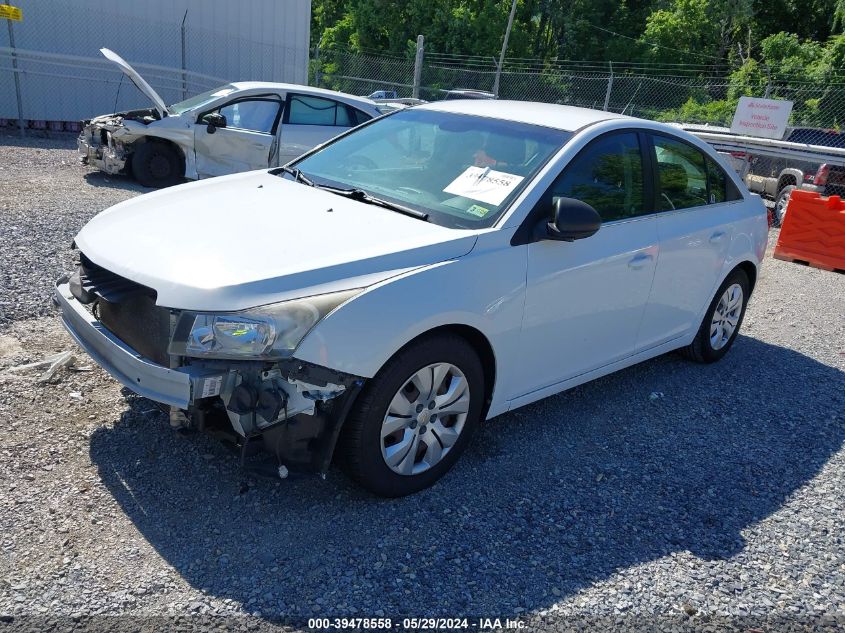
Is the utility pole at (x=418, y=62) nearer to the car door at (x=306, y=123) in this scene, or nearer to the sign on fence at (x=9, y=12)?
the car door at (x=306, y=123)

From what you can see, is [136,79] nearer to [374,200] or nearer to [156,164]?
[156,164]

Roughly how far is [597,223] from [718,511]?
159cm

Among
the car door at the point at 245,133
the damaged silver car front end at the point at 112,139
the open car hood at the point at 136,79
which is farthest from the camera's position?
the damaged silver car front end at the point at 112,139

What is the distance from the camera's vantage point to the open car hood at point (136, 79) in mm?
8406

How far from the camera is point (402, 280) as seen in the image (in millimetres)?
3131

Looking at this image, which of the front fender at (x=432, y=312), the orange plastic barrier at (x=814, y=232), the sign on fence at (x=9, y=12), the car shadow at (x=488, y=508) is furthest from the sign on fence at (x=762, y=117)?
the sign on fence at (x=9, y=12)

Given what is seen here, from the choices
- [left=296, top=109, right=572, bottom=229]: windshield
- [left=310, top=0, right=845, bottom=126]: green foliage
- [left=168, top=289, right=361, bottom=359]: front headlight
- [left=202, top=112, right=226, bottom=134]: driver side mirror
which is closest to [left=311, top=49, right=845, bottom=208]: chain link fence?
[left=310, top=0, right=845, bottom=126]: green foliage

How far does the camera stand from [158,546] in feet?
9.66

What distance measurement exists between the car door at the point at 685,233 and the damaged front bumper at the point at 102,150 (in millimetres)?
7729

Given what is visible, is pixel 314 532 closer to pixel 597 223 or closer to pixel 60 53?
pixel 597 223

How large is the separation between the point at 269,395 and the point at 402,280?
2.44 feet

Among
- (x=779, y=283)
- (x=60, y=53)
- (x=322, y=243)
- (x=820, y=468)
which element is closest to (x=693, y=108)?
(x=779, y=283)

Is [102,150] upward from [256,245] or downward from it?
downward

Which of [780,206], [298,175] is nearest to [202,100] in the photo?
[298,175]
